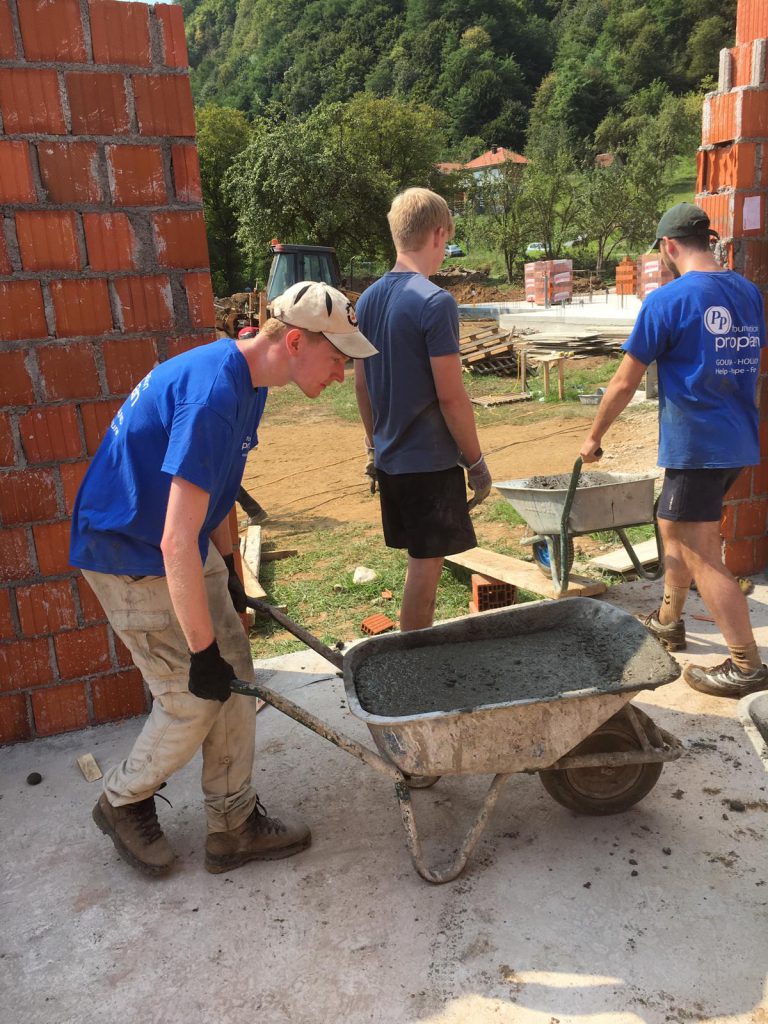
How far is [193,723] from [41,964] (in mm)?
771

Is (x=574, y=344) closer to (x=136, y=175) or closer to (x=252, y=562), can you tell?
(x=252, y=562)

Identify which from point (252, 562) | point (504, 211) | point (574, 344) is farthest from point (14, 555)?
point (504, 211)

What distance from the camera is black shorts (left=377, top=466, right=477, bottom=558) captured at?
327 centimetres

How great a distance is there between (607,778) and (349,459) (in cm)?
797

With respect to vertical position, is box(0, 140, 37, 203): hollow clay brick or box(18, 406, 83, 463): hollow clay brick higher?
box(0, 140, 37, 203): hollow clay brick

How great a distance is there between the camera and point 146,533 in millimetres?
2293

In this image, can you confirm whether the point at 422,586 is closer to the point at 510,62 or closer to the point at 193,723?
the point at 193,723

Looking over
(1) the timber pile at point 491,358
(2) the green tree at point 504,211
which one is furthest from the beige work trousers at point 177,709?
(2) the green tree at point 504,211

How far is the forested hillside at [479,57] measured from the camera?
264 ft

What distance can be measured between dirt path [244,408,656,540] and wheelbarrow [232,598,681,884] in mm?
4490

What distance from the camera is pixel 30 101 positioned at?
2963 millimetres

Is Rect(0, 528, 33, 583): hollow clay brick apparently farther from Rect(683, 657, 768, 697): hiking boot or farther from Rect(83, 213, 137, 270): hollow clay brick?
Rect(683, 657, 768, 697): hiking boot

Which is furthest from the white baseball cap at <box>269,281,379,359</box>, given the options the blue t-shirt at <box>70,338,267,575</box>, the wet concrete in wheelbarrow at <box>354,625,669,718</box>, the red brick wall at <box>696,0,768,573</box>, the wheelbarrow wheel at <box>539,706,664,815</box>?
the red brick wall at <box>696,0,768,573</box>

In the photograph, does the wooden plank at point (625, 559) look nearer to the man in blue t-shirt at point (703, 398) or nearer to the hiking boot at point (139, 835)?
the man in blue t-shirt at point (703, 398)
